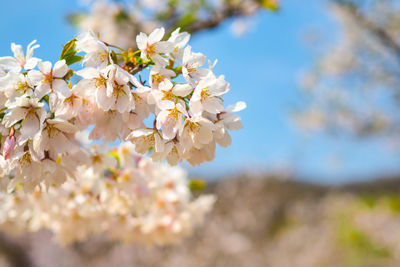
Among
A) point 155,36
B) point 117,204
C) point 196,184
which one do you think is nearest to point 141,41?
point 155,36

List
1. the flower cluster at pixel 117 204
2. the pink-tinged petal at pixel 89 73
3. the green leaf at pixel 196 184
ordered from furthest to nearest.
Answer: the green leaf at pixel 196 184 < the flower cluster at pixel 117 204 < the pink-tinged petal at pixel 89 73

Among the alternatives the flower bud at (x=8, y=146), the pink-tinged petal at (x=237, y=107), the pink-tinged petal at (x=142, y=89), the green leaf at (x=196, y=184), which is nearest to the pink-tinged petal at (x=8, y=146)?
the flower bud at (x=8, y=146)

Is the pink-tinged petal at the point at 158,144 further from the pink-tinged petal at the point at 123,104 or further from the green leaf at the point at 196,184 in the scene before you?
the green leaf at the point at 196,184

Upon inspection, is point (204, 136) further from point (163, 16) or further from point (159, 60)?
point (163, 16)

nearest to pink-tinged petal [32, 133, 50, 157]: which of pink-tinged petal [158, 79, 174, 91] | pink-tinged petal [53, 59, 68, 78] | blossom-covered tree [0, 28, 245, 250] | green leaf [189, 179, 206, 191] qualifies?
blossom-covered tree [0, 28, 245, 250]

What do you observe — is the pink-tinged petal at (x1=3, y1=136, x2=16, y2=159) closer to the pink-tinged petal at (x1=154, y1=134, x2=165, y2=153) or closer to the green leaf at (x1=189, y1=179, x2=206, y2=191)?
the pink-tinged petal at (x1=154, y1=134, x2=165, y2=153)

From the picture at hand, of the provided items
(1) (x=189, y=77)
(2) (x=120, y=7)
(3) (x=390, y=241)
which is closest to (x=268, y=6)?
(2) (x=120, y=7)
